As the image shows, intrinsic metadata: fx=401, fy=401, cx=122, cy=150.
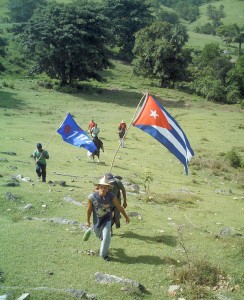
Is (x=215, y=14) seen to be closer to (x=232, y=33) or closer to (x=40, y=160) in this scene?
(x=232, y=33)

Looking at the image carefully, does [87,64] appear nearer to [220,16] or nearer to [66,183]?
[66,183]

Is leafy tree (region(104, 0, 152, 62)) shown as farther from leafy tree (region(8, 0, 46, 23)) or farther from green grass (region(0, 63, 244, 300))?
green grass (region(0, 63, 244, 300))

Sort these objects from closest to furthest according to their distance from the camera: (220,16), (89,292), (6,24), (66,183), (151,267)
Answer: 1. (89,292)
2. (151,267)
3. (66,183)
4. (6,24)
5. (220,16)

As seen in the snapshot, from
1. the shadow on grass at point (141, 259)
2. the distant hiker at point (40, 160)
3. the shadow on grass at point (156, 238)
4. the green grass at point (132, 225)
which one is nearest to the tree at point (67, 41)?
the green grass at point (132, 225)

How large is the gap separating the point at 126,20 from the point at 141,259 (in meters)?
63.1

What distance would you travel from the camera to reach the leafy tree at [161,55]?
5091 centimetres

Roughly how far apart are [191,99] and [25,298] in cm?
4390

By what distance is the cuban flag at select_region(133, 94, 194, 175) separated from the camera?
10117 mm

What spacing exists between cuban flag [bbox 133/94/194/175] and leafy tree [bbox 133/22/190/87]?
136 ft

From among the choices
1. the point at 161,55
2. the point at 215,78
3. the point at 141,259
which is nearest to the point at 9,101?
the point at 161,55

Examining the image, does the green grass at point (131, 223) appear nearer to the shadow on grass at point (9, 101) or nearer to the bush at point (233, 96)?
the shadow on grass at point (9, 101)

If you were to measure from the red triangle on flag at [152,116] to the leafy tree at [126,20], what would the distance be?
2243 inches

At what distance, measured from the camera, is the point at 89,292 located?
23.4ft

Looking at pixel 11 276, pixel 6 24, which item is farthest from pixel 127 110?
pixel 6 24
